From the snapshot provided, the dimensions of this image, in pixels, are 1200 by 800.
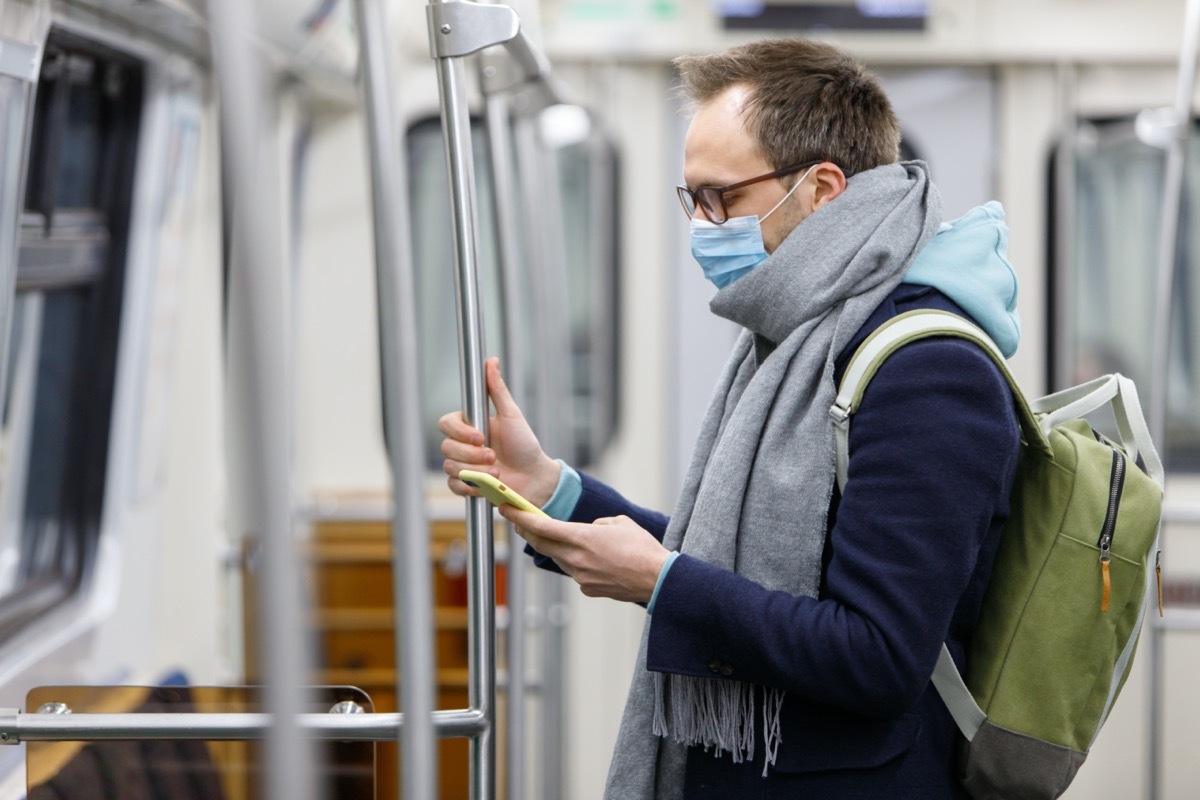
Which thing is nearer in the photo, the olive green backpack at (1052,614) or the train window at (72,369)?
the olive green backpack at (1052,614)

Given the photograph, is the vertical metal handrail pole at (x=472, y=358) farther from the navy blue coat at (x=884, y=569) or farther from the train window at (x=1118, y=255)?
the train window at (x=1118, y=255)

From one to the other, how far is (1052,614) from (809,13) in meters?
2.58

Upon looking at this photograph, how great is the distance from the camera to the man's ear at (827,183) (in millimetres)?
1411

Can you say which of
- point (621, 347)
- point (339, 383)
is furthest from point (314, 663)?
point (621, 347)

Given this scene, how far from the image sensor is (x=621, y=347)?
12.7ft

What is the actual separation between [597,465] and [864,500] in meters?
2.58

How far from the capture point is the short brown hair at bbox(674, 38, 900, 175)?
1.41 meters

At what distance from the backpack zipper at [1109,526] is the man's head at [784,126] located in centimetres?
42

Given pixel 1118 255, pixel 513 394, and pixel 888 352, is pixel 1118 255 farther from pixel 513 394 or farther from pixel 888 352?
pixel 888 352

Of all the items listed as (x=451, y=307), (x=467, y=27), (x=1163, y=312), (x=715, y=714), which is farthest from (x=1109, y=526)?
(x=451, y=307)

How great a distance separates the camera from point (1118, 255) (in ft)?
12.4

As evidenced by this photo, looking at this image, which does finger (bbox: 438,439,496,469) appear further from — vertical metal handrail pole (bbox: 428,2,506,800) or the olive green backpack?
the olive green backpack

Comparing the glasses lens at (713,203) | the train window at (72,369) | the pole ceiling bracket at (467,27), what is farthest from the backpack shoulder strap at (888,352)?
the train window at (72,369)

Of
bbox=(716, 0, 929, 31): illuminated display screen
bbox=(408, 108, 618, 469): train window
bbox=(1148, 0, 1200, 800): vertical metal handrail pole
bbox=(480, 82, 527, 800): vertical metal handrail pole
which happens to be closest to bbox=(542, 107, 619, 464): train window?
bbox=(408, 108, 618, 469): train window
